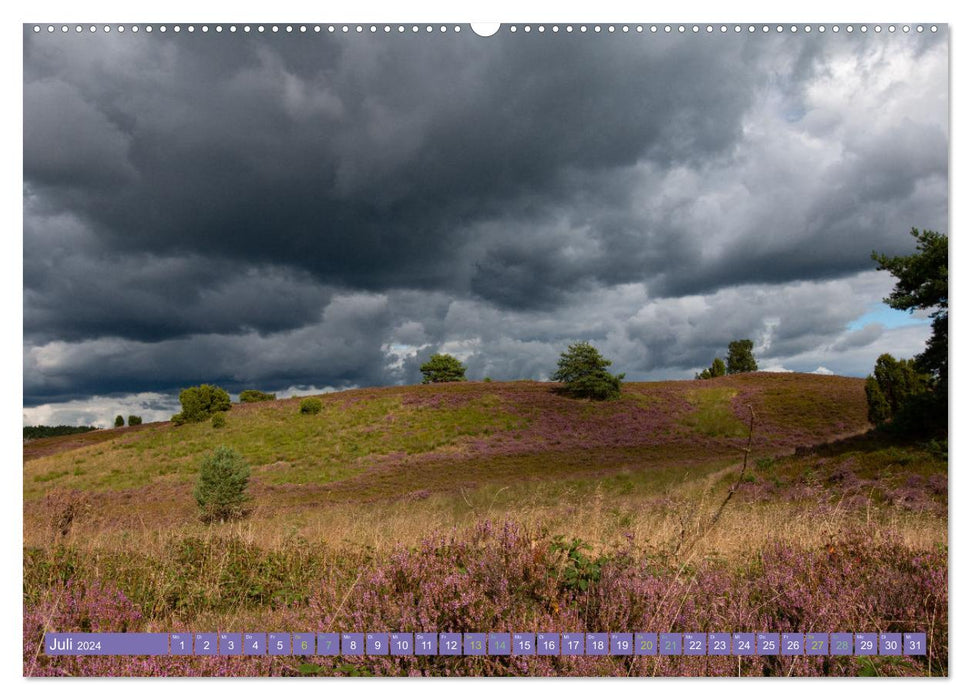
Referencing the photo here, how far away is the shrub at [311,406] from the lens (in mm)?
27031

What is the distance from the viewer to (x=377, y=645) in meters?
2.82

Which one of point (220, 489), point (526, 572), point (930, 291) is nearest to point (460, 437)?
point (220, 489)

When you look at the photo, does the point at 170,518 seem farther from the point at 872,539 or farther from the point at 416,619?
the point at 872,539

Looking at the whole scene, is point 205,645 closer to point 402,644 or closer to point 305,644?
point 305,644

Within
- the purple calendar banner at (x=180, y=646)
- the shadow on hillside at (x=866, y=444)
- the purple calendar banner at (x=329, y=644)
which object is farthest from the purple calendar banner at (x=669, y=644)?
the shadow on hillside at (x=866, y=444)

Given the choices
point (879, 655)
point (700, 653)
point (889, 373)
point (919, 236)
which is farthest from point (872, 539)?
point (889, 373)

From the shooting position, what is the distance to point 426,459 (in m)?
22.1

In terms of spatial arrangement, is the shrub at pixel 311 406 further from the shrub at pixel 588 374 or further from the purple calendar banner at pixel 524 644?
the purple calendar banner at pixel 524 644

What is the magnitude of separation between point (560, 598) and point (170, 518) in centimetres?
1090

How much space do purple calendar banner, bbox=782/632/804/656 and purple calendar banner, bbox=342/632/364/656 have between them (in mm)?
2410

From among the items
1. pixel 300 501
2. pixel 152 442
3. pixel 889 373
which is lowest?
pixel 300 501

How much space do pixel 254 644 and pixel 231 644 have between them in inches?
6.2

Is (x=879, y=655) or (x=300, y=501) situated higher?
(x=879, y=655)

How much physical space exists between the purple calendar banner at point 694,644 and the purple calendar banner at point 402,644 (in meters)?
1.56
